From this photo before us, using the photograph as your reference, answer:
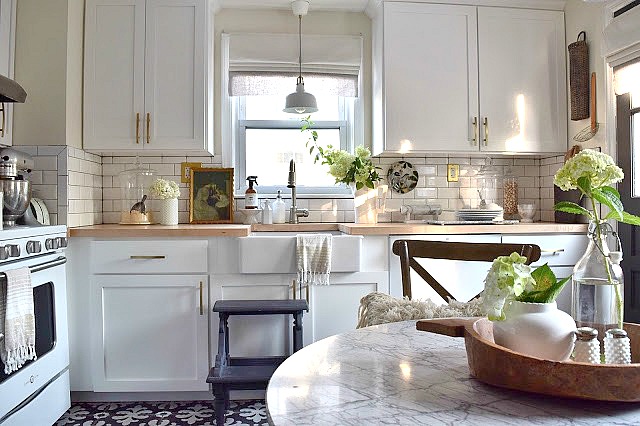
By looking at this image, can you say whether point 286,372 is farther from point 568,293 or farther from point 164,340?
point 568,293

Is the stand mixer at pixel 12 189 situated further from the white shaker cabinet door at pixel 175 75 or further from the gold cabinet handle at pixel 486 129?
the gold cabinet handle at pixel 486 129

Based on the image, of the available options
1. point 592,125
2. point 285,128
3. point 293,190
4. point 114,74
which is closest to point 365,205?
point 293,190

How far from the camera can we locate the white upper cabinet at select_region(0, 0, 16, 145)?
2717 millimetres

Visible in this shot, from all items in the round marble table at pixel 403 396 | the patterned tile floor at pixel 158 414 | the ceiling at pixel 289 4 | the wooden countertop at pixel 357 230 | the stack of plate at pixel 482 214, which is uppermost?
the ceiling at pixel 289 4

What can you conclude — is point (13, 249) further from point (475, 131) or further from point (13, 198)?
point (475, 131)

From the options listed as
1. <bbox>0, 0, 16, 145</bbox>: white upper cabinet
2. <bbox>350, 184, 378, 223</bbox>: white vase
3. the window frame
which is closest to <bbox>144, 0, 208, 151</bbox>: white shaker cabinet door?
the window frame

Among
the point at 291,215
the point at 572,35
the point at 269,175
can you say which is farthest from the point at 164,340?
the point at 572,35

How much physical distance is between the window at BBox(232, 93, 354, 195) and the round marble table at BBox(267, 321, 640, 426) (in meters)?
2.68

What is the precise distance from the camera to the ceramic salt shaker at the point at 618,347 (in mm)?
866

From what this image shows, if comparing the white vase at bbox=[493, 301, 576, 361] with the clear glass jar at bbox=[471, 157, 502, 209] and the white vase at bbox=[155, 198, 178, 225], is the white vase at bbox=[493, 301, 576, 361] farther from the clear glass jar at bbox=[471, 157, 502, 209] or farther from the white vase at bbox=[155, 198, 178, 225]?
the clear glass jar at bbox=[471, 157, 502, 209]

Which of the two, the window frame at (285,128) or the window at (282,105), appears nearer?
the window at (282,105)

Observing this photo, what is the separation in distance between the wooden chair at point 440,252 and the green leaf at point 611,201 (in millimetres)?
976

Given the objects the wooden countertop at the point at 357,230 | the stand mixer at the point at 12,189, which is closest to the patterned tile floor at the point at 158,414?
the wooden countertop at the point at 357,230

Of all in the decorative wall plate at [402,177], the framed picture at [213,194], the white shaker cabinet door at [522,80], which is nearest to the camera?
the white shaker cabinet door at [522,80]
